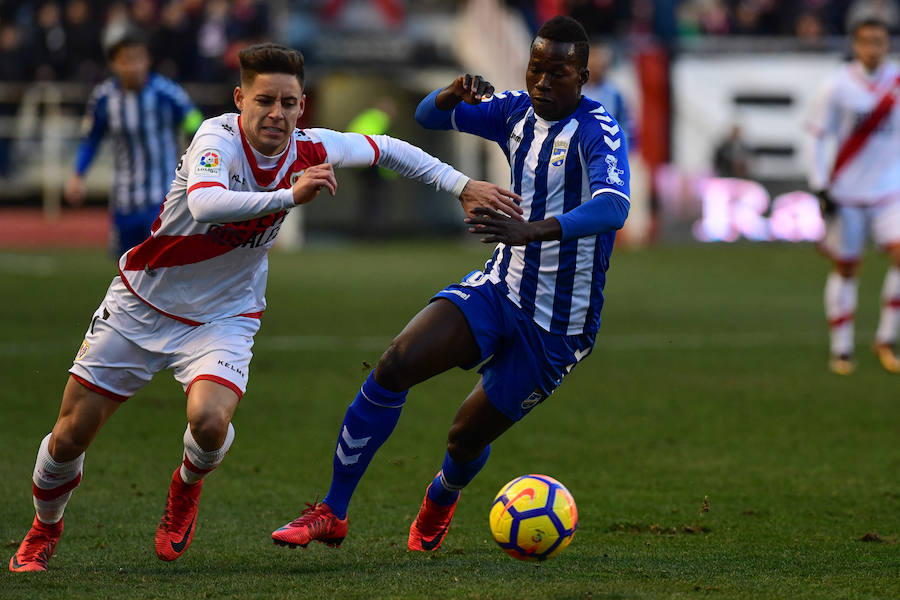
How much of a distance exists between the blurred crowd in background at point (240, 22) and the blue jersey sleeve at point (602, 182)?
1644 cm

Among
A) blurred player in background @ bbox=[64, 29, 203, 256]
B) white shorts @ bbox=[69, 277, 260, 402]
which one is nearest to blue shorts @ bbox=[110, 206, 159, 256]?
blurred player in background @ bbox=[64, 29, 203, 256]

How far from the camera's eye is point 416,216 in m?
26.7

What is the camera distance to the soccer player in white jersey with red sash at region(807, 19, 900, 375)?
10227mm

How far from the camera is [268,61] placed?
4.76 metres

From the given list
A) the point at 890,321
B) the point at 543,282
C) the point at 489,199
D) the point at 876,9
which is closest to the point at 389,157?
the point at 489,199

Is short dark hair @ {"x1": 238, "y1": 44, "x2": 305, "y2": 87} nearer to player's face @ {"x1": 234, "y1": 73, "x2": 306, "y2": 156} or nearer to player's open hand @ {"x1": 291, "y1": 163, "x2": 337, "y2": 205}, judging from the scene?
player's face @ {"x1": 234, "y1": 73, "x2": 306, "y2": 156}

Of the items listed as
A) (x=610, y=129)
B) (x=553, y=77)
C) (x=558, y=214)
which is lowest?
(x=558, y=214)

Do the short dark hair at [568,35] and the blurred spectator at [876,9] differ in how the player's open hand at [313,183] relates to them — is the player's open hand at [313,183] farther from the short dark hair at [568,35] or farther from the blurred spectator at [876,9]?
the blurred spectator at [876,9]

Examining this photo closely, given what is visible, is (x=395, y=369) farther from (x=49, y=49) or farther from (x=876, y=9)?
(x=876, y=9)

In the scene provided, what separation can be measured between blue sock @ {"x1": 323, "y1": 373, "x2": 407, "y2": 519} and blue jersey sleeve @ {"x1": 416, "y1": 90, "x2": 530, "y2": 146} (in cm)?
114

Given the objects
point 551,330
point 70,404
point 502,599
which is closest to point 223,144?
point 70,404

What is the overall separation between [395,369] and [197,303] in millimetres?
778

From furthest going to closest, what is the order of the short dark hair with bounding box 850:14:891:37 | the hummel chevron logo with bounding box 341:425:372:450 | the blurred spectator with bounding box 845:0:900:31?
the blurred spectator with bounding box 845:0:900:31 < the short dark hair with bounding box 850:14:891:37 < the hummel chevron logo with bounding box 341:425:372:450

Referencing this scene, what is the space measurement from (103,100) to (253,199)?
610 cm
